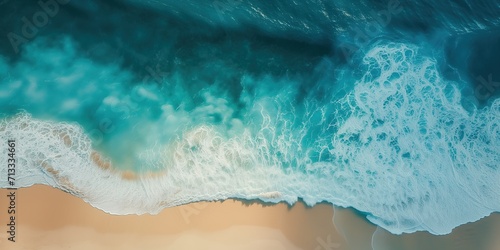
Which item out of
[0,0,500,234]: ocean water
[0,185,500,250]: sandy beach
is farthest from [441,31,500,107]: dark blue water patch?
[0,185,500,250]: sandy beach

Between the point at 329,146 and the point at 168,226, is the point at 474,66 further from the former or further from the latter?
the point at 168,226

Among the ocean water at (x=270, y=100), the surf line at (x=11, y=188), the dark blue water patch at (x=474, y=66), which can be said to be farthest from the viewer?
the dark blue water patch at (x=474, y=66)

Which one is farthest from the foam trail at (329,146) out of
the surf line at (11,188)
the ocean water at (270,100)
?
the surf line at (11,188)

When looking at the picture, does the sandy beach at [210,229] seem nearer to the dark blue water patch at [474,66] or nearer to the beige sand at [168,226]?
the beige sand at [168,226]

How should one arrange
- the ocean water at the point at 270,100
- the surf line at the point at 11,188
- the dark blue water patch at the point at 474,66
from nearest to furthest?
the surf line at the point at 11,188
the ocean water at the point at 270,100
the dark blue water patch at the point at 474,66

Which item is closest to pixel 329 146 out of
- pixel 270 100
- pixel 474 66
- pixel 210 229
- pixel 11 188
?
pixel 270 100

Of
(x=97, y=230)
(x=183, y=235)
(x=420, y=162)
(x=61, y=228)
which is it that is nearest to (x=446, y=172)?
(x=420, y=162)

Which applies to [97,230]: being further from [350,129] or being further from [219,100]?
[350,129]
